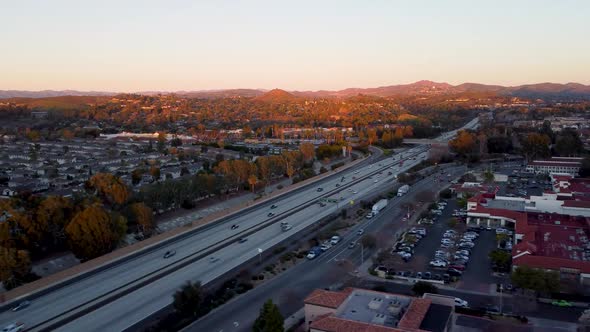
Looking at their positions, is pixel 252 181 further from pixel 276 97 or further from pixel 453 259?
pixel 276 97

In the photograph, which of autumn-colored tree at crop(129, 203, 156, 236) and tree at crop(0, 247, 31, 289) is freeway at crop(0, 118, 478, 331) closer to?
tree at crop(0, 247, 31, 289)

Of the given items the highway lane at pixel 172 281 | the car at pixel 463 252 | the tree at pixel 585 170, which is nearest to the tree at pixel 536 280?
the car at pixel 463 252

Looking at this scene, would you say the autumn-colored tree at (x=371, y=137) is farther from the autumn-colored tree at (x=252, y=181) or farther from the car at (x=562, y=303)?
the car at (x=562, y=303)

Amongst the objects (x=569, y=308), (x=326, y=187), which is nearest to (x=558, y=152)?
(x=326, y=187)

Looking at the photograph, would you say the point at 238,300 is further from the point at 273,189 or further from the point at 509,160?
the point at 509,160

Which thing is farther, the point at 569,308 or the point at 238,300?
the point at 238,300

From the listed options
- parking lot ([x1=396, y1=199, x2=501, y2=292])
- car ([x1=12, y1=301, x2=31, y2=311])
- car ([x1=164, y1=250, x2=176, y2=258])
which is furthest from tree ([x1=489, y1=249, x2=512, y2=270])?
car ([x1=12, y1=301, x2=31, y2=311])
